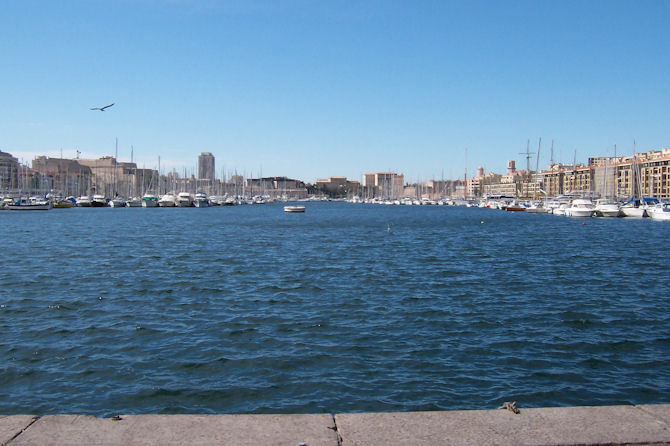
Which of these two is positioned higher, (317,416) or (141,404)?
(317,416)

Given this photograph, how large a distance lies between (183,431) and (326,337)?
315 inches

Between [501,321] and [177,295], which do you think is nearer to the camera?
[501,321]

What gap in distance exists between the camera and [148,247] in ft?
121

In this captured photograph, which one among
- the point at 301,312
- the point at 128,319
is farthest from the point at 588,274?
the point at 128,319

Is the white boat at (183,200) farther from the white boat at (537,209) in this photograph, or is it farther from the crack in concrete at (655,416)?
the crack in concrete at (655,416)

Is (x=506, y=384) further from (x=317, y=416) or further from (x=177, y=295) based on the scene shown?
(x=177, y=295)

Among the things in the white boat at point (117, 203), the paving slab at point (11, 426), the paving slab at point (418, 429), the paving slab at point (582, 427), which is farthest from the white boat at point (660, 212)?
the white boat at point (117, 203)

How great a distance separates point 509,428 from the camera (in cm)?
539

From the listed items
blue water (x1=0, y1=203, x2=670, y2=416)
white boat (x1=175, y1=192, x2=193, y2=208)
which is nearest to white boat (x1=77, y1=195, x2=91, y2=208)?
white boat (x1=175, y1=192, x2=193, y2=208)

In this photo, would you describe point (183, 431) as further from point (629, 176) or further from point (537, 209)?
point (629, 176)

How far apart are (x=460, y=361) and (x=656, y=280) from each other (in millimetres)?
15351

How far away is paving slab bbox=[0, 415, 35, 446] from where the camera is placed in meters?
5.17

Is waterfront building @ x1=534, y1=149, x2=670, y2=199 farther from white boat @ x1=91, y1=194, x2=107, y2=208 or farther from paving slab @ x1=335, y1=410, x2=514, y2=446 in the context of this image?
paving slab @ x1=335, y1=410, x2=514, y2=446

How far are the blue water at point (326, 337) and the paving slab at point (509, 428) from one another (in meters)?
3.39
